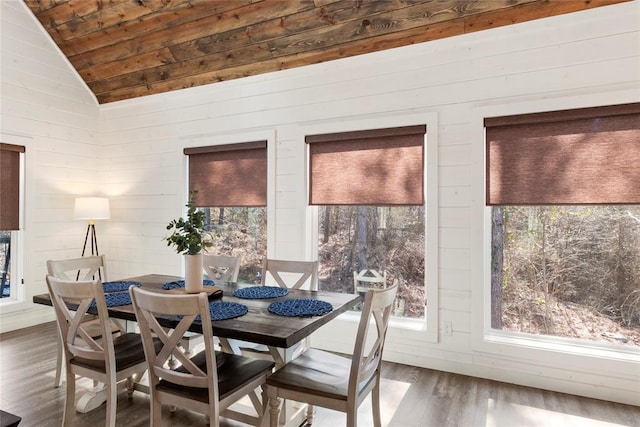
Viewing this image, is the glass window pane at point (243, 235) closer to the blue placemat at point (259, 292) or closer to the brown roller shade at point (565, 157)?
the blue placemat at point (259, 292)

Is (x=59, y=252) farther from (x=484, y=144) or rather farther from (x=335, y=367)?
(x=484, y=144)

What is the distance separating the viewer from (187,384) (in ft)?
5.80

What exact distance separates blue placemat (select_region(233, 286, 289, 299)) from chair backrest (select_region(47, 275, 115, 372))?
2.58ft

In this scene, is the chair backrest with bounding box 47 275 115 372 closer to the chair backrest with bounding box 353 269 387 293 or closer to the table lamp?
the chair backrest with bounding box 353 269 387 293

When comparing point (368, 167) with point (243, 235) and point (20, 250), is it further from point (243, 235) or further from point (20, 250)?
point (20, 250)

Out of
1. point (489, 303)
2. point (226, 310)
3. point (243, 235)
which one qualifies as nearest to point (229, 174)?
point (243, 235)

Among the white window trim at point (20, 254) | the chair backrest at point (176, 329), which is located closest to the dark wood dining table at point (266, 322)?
the chair backrest at point (176, 329)

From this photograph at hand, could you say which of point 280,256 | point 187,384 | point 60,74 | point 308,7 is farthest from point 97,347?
point 60,74

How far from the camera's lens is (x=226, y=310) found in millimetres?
2102

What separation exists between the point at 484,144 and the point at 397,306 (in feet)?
5.27

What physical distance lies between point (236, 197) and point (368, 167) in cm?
155

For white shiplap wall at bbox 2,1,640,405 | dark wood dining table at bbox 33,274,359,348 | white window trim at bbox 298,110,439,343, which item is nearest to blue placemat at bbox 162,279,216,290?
dark wood dining table at bbox 33,274,359,348

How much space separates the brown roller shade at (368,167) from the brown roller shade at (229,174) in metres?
0.61

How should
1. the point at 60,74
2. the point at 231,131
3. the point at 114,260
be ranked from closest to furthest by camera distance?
the point at 231,131
the point at 60,74
the point at 114,260
